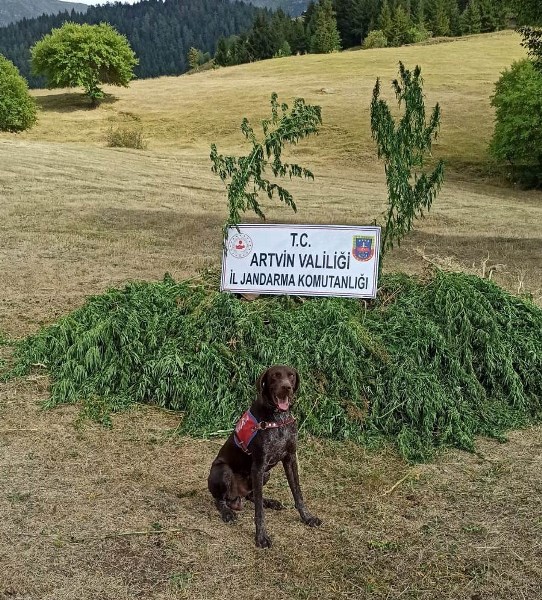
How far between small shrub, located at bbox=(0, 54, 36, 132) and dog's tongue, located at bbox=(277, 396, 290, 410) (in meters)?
37.9

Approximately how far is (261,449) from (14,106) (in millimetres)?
38170

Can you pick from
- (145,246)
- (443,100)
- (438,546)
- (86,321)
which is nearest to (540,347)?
(438,546)

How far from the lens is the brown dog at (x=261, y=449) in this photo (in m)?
3.83

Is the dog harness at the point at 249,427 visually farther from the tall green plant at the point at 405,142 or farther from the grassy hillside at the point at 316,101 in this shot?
the grassy hillside at the point at 316,101

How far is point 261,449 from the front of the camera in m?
3.91

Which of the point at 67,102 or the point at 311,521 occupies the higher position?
the point at 67,102

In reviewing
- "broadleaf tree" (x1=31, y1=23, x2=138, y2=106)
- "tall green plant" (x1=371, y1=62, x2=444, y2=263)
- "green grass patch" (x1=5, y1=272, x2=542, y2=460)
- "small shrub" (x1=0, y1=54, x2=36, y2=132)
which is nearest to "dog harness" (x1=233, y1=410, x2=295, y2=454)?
"green grass patch" (x1=5, y1=272, x2=542, y2=460)

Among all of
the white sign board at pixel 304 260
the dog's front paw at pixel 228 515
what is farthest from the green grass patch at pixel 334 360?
the dog's front paw at pixel 228 515

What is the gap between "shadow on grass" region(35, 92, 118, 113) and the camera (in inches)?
1831

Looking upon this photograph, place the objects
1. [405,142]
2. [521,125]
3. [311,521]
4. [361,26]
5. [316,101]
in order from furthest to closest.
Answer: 1. [361,26]
2. [316,101]
3. [521,125]
4. [405,142]
5. [311,521]

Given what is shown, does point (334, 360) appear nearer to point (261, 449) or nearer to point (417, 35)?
point (261, 449)

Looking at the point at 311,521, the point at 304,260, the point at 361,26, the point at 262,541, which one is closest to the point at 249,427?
the point at 262,541

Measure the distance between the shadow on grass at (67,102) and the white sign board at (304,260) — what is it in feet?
141

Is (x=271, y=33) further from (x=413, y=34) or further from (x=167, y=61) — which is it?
(x=167, y=61)
